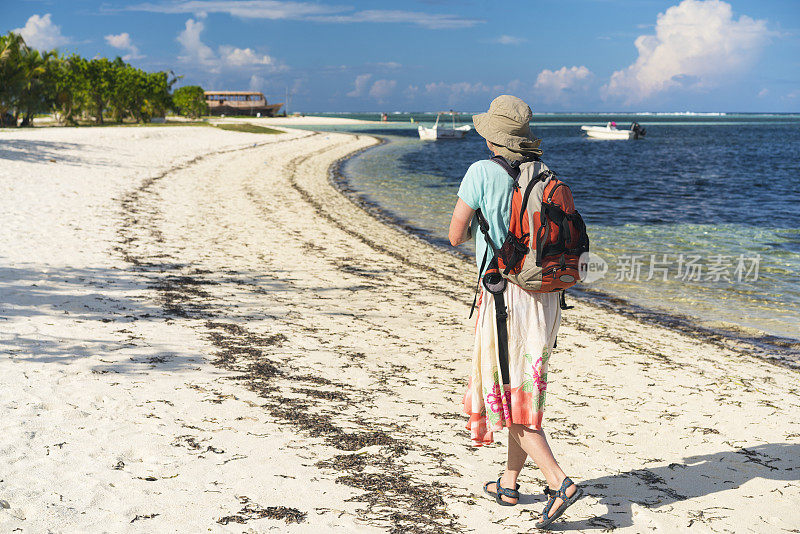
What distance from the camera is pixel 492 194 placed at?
10.4ft

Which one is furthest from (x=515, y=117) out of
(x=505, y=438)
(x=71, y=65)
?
(x=71, y=65)

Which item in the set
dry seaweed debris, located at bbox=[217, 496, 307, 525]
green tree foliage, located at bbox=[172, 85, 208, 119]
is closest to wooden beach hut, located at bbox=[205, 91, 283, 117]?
green tree foliage, located at bbox=[172, 85, 208, 119]

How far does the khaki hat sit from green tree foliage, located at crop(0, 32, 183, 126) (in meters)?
52.1

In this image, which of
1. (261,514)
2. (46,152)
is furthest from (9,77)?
(261,514)

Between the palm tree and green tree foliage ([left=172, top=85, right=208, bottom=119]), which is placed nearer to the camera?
the palm tree

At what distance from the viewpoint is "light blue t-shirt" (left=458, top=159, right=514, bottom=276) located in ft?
10.4

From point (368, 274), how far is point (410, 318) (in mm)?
2557

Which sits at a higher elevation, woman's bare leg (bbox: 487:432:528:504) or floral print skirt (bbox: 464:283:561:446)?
floral print skirt (bbox: 464:283:561:446)

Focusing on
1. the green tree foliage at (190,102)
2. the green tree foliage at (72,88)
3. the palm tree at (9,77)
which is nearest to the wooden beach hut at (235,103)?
the green tree foliage at (190,102)

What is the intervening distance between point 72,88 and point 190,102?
3938 cm

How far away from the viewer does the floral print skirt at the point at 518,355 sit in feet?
Answer: 10.6

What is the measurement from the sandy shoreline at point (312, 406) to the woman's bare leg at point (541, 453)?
1.36 feet

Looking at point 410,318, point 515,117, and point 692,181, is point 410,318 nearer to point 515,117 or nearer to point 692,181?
point 515,117

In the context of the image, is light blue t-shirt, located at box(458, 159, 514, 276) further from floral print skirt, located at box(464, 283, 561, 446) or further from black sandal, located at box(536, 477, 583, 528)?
black sandal, located at box(536, 477, 583, 528)
